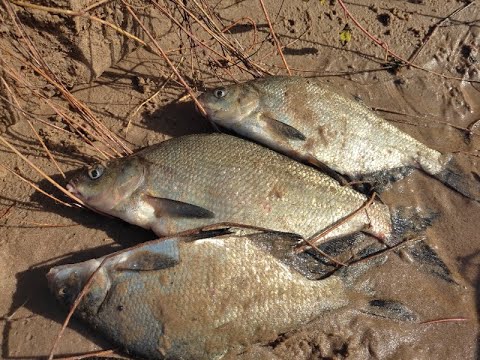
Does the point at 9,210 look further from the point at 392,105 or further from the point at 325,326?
the point at 392,105

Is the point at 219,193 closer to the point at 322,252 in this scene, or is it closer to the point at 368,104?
the point at 322,252

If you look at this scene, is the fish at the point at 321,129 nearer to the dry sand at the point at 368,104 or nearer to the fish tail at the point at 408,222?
the dry sand at the point at 368,104

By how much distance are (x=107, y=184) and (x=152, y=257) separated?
2.33ft

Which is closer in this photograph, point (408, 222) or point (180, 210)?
point (180, 210)

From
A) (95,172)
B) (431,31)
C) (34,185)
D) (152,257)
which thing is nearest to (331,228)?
(152,257)

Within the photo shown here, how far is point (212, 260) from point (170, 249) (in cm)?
31

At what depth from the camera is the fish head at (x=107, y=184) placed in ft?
11.3

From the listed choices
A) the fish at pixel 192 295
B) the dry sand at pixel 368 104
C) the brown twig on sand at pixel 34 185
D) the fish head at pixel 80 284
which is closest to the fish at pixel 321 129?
the dry sand at pixel 368 104

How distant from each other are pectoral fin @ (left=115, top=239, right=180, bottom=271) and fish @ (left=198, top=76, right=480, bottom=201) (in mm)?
1284

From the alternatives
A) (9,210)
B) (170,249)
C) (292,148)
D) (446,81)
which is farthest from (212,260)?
(446,81)

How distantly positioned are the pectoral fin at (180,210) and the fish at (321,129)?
0.92m

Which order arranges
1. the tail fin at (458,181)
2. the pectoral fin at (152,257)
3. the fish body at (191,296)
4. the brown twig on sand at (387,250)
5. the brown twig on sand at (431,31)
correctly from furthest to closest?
the brown twig on sand at (431,31) < the tail fin at (458,181) < the brown twig on sand at (387,250) < the pectoral fin at (152,257) < the fish body at (191,296)

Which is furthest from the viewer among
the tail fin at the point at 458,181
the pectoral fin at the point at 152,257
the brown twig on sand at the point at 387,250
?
the tail fin at the point at 458,181

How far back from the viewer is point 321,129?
3885mm
